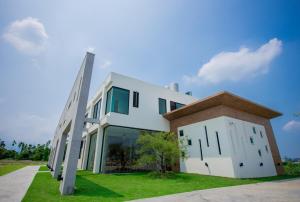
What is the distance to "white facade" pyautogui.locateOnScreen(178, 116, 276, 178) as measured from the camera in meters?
9.67

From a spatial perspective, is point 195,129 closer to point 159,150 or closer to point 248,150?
point 159,150

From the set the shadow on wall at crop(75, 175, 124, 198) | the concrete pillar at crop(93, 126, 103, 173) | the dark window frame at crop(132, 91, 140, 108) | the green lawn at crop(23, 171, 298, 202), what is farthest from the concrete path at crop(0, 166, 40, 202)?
the dark window frame at crop(132, 91, 140, 108)

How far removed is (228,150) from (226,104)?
323 centimetres

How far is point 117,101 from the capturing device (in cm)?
1209

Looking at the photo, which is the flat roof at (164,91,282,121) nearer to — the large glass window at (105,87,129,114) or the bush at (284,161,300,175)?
the large glass window at (105,87,129,114)

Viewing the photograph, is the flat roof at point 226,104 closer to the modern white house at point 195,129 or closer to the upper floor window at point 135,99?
the modern white house at point 195,129

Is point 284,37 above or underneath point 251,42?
above

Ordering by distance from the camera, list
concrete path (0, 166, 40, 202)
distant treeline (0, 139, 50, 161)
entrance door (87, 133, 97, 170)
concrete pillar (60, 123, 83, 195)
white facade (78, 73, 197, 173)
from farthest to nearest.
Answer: distant treeline (0, 139, 50, 161), entrance door (87, 133, 97, 170), white facade (78, 73, 197, 173), concrete pillar (60, 123, 83, 195), concrete path (0, 166, 40, 202)

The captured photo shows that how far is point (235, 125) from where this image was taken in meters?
10.9

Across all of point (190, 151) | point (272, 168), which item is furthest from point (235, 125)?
point (272, 168)

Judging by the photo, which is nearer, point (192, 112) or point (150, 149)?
point (150, 149)

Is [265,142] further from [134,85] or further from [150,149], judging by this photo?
[134,85]

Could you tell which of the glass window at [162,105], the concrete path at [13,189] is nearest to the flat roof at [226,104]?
the glass window at [162,105]

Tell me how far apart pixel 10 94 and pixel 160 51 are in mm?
11687
